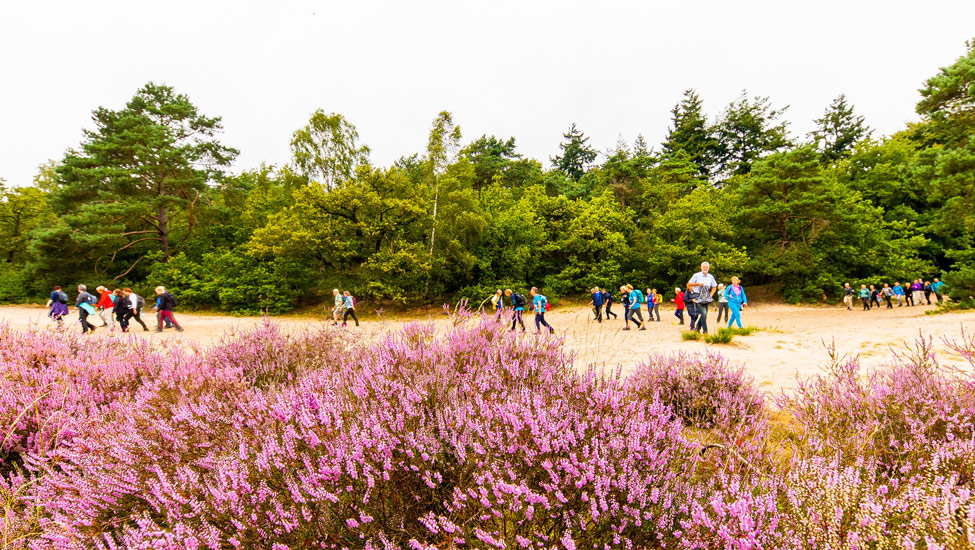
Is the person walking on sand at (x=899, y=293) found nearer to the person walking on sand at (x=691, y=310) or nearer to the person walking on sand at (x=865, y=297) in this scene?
the person walking on sand at (x=865, y=297)

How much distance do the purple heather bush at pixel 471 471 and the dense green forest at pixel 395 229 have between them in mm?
18378

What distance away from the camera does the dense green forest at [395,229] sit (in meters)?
21.6

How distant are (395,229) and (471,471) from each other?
68.1 ft

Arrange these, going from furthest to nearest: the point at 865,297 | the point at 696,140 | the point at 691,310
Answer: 1. the point at 696,140
2. the point at 865,297
3. the point at 691,310

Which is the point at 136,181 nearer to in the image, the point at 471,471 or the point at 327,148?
the point at 327,148

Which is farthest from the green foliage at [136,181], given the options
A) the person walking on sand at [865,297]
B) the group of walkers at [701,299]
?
the person walking on sand at [865,297]

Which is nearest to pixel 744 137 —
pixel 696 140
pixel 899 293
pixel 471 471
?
pixel 696 140

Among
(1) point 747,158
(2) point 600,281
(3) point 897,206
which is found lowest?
(2) point 600,281

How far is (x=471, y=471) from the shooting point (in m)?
1.61

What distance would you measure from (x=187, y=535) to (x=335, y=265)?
2261cm

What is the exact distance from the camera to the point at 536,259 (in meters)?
25.8

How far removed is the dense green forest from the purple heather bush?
18.4 m

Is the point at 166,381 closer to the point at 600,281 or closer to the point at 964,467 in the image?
the point at 964,467

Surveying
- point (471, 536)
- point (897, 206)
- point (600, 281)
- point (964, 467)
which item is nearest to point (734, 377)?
point (964, 467)
